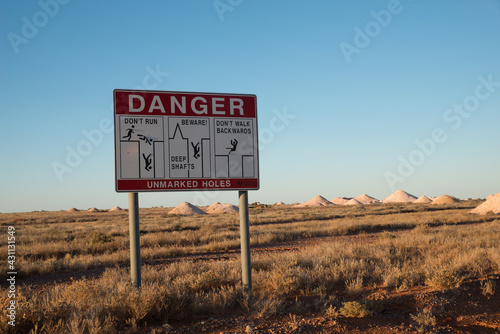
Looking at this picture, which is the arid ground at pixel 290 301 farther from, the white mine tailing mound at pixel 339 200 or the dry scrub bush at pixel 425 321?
the white mine tailing mound at pixel 339 200

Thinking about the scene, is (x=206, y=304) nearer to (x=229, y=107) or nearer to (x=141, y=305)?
(x=141, y=305)

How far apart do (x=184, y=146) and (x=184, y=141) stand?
97mm

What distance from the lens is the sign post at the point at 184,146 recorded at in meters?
6.85

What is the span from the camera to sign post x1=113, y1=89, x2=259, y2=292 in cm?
685

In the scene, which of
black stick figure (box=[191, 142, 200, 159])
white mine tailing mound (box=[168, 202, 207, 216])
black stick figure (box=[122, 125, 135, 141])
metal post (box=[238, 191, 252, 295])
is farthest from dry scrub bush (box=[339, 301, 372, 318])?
white mine tailing mound (box=[168, 202, 207, 216])

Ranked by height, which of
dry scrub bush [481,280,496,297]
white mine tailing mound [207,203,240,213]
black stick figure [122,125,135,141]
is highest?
black stick figure [122,125,135,141]

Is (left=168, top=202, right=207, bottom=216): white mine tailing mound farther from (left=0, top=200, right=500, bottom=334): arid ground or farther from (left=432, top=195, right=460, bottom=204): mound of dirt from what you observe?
(left=0, top=200, right=500, bottom=334): arid ground

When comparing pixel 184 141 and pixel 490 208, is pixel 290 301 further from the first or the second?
pixel 490 208

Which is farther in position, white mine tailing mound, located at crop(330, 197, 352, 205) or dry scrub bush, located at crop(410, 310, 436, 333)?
white mine tailing mound, located at crop(330, 197, 352, 205)

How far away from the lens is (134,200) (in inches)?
270

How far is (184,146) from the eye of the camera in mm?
7207

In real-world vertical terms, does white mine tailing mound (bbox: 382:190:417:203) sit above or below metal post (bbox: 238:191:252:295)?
below

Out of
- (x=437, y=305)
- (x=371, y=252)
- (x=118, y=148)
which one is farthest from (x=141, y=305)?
(x=371, y=252)

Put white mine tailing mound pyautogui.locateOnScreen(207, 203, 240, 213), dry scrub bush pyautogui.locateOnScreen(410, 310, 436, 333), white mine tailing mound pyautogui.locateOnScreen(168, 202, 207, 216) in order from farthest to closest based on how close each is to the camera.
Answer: white mine tailing mound pyautogui.locateOnScreen(207, 203, 240, 213) → white mine tailing mound pyautogui.locateOnScreen(168, 202, 207, 216) → dry scrub bush pyautogui.locateOnScreen(410, 310, 436, 333)
